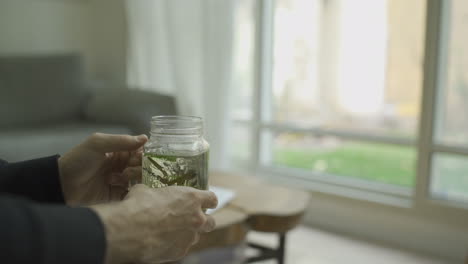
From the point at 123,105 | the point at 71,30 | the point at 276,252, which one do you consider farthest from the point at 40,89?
the point at 276,252

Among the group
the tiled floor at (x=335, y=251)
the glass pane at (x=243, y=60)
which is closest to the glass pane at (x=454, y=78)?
the tiled floor at (x=335, y=251)

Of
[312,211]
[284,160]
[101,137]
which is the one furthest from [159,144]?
[284,160]

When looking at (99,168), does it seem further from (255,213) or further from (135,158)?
(255,213)

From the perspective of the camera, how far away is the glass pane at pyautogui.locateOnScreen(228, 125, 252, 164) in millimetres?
2664

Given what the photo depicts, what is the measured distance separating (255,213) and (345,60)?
4.53 feet

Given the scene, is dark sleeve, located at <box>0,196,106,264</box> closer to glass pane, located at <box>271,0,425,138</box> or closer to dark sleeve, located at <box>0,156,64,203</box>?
dark sleeve, located at <box>0,156,64,203</box>

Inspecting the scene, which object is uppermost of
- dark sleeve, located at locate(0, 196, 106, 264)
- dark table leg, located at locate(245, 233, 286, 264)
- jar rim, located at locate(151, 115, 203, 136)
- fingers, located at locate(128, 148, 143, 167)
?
jar rim, located at locate(151, 115, 203, 136)

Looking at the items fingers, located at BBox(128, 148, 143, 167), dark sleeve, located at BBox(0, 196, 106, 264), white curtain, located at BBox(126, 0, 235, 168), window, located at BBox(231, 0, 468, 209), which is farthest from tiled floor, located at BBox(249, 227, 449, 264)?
dark sleeve, located at BBox(0, 196, 106, 264)

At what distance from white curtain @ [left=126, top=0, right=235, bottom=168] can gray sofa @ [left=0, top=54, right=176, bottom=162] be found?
0.86ft

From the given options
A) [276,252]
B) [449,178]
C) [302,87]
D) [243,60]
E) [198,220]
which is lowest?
[276,252]

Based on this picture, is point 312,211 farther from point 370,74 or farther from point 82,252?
point 82,252

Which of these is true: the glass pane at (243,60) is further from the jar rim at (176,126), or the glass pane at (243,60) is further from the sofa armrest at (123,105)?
the jar rim at (176,126)

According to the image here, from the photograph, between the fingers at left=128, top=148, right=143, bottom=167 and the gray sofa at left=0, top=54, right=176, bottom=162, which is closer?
the fingers at left=128, top=148, right=143, bottom=167

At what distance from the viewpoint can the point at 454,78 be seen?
1933mm
